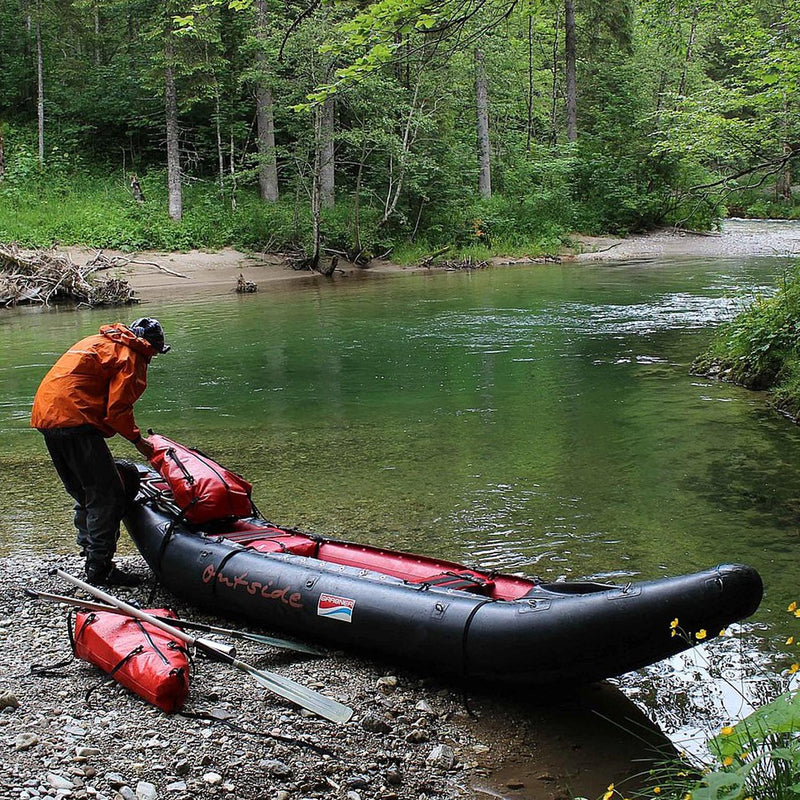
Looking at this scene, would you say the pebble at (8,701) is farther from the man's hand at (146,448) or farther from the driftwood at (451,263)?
the driftwood at (451,263)

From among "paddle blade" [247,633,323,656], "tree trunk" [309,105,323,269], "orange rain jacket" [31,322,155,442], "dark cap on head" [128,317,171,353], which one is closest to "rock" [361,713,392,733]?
"paddle blade" [247,633,323,656]

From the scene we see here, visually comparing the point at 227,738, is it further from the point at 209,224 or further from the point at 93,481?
the point at 209,224

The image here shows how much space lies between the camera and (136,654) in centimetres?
382

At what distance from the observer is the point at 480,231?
90.6 feet

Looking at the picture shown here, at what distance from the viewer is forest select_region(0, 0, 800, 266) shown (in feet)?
75.2

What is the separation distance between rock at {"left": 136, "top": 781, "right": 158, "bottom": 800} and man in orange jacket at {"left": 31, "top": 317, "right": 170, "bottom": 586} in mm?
2214

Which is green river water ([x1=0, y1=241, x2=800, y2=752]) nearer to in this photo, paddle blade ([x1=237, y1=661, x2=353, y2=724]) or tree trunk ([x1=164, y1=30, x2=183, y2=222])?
paddle blade ([x1=237, y1=661, x2=353, y2=724])

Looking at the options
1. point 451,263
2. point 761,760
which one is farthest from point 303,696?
point 451,263

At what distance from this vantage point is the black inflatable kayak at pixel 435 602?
3.55 m

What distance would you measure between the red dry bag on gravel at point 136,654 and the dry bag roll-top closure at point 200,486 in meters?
1.05

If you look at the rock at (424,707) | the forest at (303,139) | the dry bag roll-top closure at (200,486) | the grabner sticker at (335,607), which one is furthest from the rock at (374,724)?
the forest at (303,139)

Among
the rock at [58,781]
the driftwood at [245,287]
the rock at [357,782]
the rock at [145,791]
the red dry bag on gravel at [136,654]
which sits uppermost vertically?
the driftwood at [245,287]

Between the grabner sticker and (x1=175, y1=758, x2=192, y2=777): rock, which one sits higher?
the grabner sticker

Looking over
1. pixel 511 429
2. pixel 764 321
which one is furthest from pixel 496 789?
pixel 764 321
